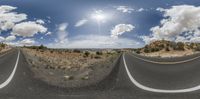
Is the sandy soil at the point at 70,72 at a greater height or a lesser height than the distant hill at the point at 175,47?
lesser

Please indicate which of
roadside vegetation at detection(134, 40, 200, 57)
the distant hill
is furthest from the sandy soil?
the distant hill

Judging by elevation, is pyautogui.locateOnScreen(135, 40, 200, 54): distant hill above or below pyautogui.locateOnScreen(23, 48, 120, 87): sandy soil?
above

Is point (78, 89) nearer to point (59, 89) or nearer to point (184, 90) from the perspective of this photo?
point (59, 89)

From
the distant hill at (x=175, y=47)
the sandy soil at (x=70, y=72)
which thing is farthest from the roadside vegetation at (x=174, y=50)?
the sandy soil at (x=70, y=72)

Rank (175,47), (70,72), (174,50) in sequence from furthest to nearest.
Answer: (175,47)
(174,50)
(70,72)

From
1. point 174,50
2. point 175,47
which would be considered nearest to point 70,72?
point 174,50

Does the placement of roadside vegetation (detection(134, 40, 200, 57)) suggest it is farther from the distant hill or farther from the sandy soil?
the sandy soil

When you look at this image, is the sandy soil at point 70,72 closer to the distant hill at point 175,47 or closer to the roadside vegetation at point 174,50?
the roadside vegetation at point 174,50

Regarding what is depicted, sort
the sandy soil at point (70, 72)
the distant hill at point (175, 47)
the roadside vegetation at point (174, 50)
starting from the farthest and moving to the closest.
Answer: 1. the distant hill at point (175, 47)
2. the roadside vegetation at point (174, 50)
3. the sandy soil at point (70, 72)

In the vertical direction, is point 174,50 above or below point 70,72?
above

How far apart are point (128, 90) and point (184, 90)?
6.29ft

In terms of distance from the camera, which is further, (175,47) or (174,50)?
(175,47)

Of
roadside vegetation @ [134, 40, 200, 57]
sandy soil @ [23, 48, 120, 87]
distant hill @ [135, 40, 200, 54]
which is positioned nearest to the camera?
sandy soil @ [23, 48, 120, 87]

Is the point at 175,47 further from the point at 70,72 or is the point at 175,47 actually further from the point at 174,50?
the point at 70,72
